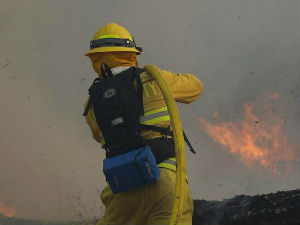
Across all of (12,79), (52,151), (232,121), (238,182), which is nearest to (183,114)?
(232,121)

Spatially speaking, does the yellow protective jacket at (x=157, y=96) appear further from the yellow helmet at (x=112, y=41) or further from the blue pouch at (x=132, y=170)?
the yellow helmet at (x=112, y=41)

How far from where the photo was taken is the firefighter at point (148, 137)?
410 centimetres

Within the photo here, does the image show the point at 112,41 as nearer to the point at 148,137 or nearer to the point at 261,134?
the point at 148,137

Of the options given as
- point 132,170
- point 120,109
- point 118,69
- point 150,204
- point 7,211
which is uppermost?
point 118,69

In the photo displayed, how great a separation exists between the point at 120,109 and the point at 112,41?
2.47 ft

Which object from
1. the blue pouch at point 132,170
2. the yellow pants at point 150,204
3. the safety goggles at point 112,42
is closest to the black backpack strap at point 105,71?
the safety goggles at point 112,42

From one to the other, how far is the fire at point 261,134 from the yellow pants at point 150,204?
10631 mm

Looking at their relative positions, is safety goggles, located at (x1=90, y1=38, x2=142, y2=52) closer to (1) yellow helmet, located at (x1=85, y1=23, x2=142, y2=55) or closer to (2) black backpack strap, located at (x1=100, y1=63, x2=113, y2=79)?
(1) yellow helmet, located at (x1=85, y1=23, x2=142, y2=55)

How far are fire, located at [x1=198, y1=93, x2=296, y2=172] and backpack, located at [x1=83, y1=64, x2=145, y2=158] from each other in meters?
10.6

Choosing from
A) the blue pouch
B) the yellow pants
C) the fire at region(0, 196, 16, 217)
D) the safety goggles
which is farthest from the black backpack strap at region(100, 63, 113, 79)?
the fire at region(0, 196, 16, 217)

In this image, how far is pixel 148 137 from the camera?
4250 mm

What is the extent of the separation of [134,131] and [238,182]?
1250cm

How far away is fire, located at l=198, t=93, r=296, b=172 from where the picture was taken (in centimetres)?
1481

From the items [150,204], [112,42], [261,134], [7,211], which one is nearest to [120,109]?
[112,42]
